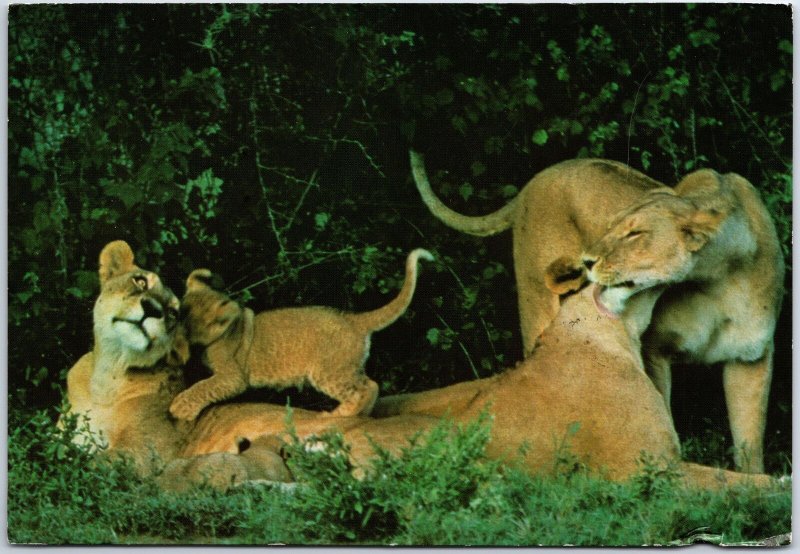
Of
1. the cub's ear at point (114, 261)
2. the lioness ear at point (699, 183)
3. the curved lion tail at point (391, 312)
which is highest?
the lioness ear at point (699, 183)

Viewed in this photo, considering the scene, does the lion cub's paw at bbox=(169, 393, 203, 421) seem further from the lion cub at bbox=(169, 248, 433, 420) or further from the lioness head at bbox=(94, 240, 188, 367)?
the lioness head at bbox=(94, 240, 188, 367)

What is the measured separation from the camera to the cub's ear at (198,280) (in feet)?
24.6

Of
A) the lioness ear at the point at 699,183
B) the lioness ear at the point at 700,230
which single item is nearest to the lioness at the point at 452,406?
the lioness ear at the point at 700,230

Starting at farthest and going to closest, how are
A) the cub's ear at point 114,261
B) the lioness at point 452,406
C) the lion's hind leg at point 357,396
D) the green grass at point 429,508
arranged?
the cub's ear at point 114,261 → the lion's hind leg at point 357,396 → the lioness at point 452,406 → the green grass at point 429,508

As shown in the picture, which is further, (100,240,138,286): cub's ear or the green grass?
(100,240,138,286): cub's ear

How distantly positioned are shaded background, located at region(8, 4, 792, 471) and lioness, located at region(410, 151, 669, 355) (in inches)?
2.2

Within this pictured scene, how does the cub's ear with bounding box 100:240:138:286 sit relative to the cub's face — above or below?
above

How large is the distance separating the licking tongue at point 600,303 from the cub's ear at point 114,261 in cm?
206

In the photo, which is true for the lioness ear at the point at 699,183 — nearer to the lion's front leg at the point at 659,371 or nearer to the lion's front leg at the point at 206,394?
the lion's front leg at the point at 659,371

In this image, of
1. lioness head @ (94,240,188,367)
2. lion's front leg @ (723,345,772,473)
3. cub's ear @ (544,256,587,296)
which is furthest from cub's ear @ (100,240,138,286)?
lion's front leg @ (723,345,772,473)

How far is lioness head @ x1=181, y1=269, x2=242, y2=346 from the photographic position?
7473 mm

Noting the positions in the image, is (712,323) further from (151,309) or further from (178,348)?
(151,309)

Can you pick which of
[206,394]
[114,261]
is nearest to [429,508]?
[206,394]

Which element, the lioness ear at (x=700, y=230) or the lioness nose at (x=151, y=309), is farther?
the lioness nose at (x=151, y=309)
